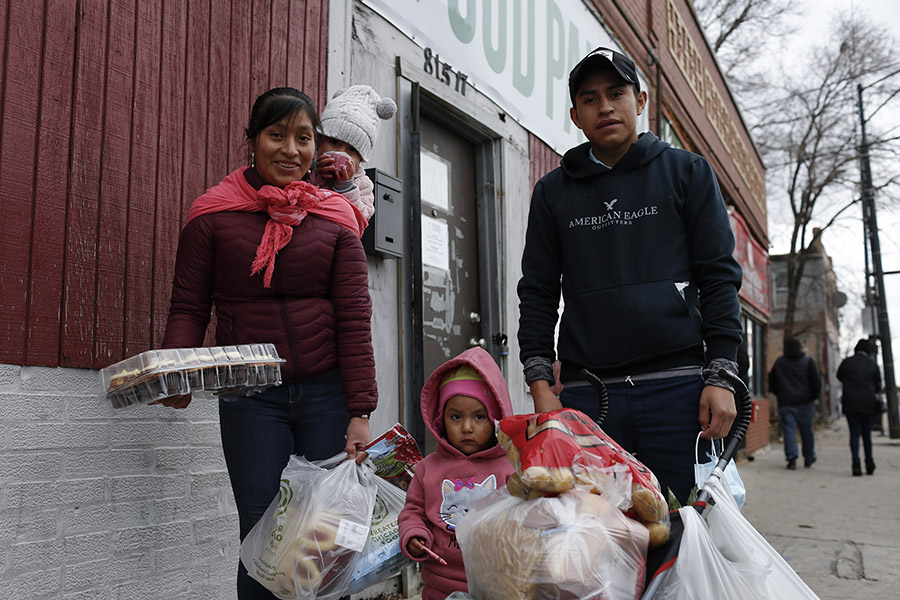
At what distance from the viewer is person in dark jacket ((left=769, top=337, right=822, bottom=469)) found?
10.5 metres

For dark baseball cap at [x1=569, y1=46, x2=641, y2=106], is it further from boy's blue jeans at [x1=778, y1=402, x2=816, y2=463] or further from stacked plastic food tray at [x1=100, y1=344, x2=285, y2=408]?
boy's blue jeans at [x1=778, y1=402, x2=816, y2=463]

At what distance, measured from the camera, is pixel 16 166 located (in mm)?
2434

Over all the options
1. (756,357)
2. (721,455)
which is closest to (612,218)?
(721,455)

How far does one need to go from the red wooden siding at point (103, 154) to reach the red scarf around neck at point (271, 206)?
1.76 feet

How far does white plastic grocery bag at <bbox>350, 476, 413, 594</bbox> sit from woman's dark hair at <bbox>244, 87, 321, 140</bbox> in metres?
1.26

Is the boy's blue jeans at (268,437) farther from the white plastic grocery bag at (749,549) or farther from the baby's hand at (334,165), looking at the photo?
the white plastic grocery bag at (749,549)

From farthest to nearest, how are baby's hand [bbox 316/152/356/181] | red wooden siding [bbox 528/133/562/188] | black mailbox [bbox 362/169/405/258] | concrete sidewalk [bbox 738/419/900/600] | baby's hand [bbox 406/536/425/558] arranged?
red wooden siding [bbox 528/133/562/188], concrete sidewalk [bbox 738/419/900/600], black mailbox [bbox 362/169/405/258], baby's hand [bbox 316/152/356/181], baby's hand [bbox 406/536/425/558]

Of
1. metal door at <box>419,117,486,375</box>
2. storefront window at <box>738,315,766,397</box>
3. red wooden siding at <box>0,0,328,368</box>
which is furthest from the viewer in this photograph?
storefront window at <box>738,315,766,397</box>

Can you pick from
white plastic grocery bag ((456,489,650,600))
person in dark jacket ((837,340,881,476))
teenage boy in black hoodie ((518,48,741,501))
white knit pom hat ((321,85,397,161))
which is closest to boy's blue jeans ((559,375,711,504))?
teenage boy in black hoodie ((518,48,741,501))

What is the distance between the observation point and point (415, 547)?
2.24 meters

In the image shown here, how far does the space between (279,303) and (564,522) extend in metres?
1.30

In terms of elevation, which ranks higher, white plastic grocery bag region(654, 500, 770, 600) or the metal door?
the metal door

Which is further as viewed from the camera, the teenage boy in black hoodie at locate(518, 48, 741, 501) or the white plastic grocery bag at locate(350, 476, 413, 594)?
the white plastic grocery bag at locate(350, 476, 413, 594)

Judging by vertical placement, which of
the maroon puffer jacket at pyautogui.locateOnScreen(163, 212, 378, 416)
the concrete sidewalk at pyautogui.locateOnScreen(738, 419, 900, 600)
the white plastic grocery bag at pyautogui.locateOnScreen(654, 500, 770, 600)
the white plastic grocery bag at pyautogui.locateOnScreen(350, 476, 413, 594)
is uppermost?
the maroon puffer jacket at pyautogui.locateOnScreen(163, 212, 378, 416)
